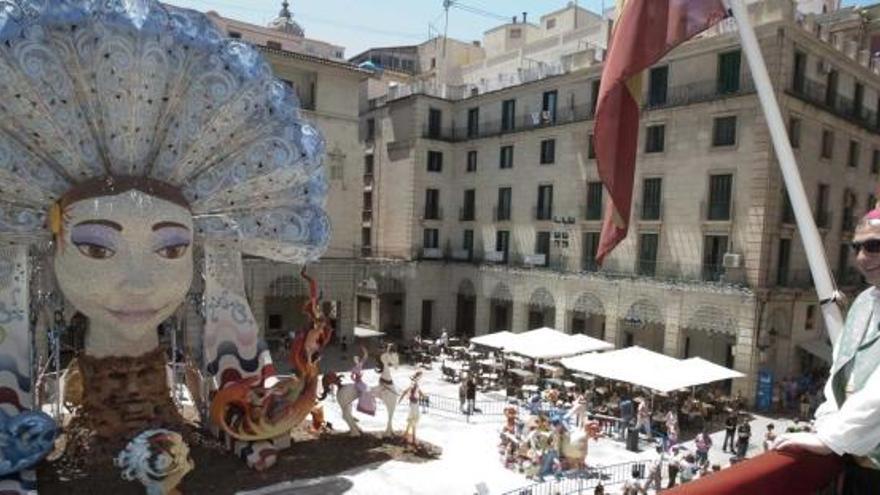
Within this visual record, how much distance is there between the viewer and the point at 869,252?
3357 millimetres

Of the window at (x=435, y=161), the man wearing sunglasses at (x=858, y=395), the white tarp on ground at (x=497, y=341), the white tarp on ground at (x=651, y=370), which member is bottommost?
the white tarp on ground at (x=497, y=341)

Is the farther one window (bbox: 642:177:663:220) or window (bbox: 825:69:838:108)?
window (bbox: 642:177:663:220)

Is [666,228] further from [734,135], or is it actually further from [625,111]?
[625,111]

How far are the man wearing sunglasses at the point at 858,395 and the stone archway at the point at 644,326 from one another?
27238 mm

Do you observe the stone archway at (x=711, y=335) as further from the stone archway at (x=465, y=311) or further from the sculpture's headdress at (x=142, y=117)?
the sculpture's headdress at (x=142, y=117)

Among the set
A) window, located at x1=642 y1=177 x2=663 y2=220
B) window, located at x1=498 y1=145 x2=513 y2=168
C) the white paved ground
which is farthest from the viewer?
window, located at x1=498 y1=145 x2=513 y2=168

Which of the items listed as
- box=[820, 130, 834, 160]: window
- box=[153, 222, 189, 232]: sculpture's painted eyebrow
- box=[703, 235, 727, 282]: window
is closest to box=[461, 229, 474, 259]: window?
box=[703, 235, 727, 282]: window

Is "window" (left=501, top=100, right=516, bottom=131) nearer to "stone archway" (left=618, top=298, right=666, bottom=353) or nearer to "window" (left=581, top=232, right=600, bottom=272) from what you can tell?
"window" (left=581, top=232, right=600, bottom=272)

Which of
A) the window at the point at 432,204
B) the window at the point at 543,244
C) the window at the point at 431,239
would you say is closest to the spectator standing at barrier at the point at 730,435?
the window at the point at 543,244

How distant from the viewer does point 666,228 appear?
3012cm

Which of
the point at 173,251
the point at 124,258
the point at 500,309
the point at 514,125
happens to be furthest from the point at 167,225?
the point at 500,309

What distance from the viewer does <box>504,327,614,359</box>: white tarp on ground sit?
83.3 ft

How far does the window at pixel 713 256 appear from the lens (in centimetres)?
2808

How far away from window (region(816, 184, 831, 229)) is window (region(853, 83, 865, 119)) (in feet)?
15.2
